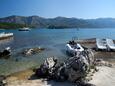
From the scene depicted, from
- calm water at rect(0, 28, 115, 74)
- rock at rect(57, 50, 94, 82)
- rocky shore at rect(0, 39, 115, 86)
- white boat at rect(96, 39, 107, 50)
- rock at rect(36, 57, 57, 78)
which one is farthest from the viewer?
white boat at rect(96, 39, 107, 50)

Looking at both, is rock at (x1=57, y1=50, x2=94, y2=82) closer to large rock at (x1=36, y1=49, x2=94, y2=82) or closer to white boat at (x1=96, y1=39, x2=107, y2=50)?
large rock at (x1=36, y1=49, x2=94, y2=82)

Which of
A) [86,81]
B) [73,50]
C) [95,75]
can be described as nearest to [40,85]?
[86,81]

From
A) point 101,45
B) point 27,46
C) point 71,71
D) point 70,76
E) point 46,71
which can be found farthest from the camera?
point 27,46

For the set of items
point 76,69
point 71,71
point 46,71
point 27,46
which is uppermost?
point 76,69

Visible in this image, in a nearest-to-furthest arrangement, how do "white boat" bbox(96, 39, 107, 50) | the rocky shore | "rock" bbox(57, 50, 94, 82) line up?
the rocky shore → "rock" bbox(57, 50, 94, 82) → "white boat" bbox(96, 39, 107, 50)

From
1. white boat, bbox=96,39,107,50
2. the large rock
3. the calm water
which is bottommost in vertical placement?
the calm water

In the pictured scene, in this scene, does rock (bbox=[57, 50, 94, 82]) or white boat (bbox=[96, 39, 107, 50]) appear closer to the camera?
rock (bbox=[57, 50, 94, 82])

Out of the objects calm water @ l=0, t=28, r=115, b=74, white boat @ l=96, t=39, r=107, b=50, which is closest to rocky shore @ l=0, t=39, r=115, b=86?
calm water @ l=0, t=28, r=115, b=74

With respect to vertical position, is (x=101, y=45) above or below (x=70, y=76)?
below

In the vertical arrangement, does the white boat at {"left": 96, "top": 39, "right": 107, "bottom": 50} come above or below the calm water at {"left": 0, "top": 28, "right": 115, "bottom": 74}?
above

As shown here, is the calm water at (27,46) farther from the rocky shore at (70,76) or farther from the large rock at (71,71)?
the large rock at (71,71)

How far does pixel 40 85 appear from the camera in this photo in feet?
71.1

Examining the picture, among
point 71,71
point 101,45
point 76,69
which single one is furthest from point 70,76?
point 101,45

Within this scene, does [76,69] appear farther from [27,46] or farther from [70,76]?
[27,46]
